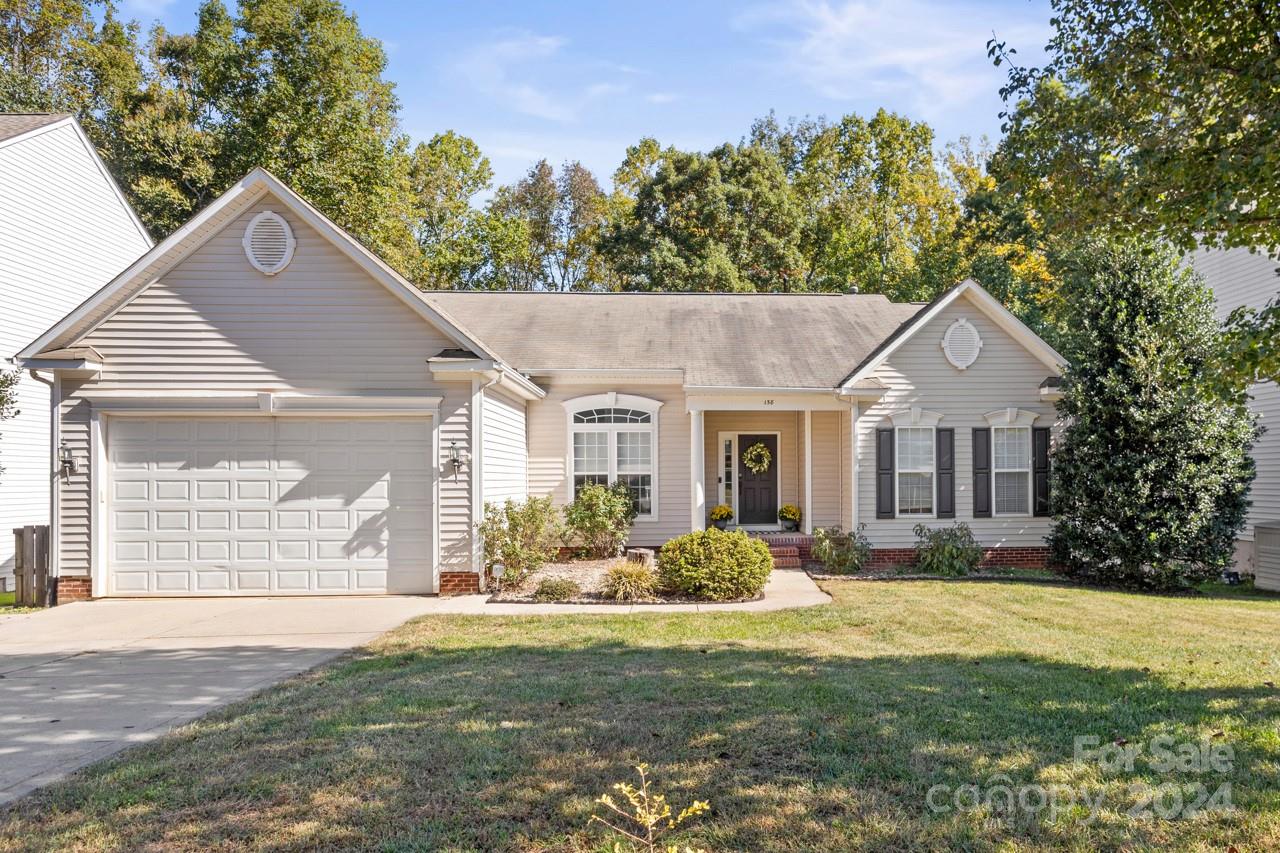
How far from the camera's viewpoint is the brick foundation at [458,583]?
10719 millimetres

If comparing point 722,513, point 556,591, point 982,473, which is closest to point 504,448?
point 556,591

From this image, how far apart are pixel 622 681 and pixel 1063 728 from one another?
123 inches

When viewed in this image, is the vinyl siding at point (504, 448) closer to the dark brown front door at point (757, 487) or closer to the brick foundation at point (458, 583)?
the brick foundation at point (458, 583)

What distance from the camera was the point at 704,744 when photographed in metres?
4.58

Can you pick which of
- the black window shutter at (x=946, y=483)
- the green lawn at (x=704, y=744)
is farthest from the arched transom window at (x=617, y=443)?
the green lawn at (x=704, y=744)

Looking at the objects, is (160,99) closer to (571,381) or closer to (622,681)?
(571,381)

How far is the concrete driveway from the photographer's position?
507 centimetres

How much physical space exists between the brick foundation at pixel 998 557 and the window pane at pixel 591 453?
5.27 m

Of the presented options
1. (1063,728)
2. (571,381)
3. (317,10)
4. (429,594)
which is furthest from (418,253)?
(1063,728)

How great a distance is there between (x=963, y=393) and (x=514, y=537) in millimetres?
8446

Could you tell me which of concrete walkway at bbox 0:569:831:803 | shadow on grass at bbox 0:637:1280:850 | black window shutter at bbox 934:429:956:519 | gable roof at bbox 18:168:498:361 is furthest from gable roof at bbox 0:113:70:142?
black window shutter at bbox 934:429:956:519

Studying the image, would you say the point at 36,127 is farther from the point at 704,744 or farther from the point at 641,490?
the point at 704,744

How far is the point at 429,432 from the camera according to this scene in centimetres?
1083

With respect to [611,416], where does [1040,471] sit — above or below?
below
